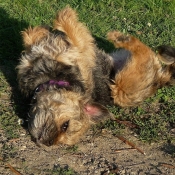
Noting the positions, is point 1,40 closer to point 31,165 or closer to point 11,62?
point 11,62

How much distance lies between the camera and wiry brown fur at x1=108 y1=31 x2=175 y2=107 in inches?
252

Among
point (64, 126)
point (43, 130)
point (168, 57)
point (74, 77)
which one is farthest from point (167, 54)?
point (43, 130)

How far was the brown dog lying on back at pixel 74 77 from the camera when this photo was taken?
5.13 m

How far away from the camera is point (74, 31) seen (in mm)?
6133

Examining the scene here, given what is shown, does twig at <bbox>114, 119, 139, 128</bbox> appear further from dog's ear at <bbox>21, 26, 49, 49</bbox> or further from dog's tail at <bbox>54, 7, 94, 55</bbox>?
dog's ear at <bbox>21, 26, 49, 49</bbox>

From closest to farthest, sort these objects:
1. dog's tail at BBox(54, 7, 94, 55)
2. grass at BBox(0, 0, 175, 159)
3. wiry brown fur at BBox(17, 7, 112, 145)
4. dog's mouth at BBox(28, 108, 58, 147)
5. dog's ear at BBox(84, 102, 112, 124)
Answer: dog's mouth at BBox(28, 108, 58, 147) < wiry brown fur at BBox(17, 7, 112, 145) < dog's ear at BBox(84, 102, 112, 124) < grass at BBox(0, 0, 175, 159) < dog's tail at BBox(54, 7, 94, 55)

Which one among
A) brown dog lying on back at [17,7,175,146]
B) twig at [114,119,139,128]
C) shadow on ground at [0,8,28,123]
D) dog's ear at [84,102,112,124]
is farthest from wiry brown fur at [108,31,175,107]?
shadow on ground at [0,8,28,123]

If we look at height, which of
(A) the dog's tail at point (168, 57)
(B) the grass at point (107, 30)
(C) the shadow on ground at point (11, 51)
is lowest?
(C) the shadow on ground at point (11, 51)

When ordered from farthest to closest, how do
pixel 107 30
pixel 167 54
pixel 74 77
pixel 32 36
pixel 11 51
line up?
pixel 107 30 → pixel 11 51 → pixel 167 54 → pixel 32 36 → pixel 74 77

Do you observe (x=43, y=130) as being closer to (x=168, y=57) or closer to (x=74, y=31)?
(x=74, y=31)

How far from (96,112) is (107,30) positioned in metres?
2.46

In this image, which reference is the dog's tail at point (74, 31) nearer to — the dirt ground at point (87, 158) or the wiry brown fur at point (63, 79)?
the wiry brown fur at point (63, 79)

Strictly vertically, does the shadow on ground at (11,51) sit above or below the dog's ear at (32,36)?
below

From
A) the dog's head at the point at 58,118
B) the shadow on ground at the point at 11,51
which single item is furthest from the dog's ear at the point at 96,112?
the shadow on ground at the point at 11,51
